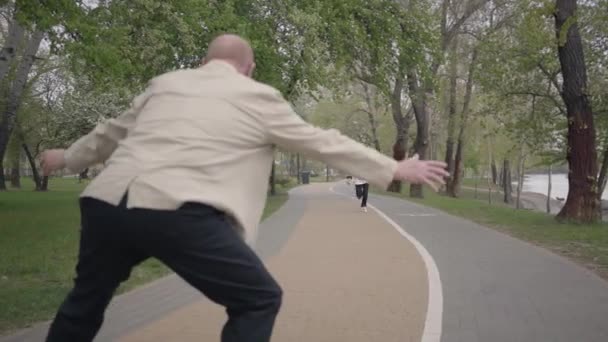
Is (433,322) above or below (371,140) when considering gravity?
below

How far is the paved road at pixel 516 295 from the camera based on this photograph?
5.15 meters

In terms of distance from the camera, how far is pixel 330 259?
365 inches

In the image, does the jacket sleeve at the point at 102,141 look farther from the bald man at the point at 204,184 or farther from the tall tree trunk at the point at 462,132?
the tall tree trunk at the point at 462,132

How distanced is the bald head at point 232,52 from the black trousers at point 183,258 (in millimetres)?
713

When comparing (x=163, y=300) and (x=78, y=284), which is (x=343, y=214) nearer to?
(x=163, y=300)

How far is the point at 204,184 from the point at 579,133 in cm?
1444

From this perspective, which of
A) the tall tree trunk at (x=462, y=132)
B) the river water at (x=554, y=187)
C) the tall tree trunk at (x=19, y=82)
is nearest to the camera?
the tall tree trunk at (x=19, y=82)

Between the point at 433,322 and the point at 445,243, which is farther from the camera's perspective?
the point at 445,243

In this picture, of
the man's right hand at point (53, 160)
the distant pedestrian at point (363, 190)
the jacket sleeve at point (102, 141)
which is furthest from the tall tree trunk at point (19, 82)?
the jacket sleeve at point (102, 141)

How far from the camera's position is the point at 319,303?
20.2 feet

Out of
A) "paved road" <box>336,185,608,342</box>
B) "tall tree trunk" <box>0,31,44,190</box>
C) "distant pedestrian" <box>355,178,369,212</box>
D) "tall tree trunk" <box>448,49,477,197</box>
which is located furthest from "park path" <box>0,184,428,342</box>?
"tall tree trunk" <box>448,49,477,197</box>

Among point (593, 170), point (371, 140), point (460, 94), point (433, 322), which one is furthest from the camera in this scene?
point (371, 140)

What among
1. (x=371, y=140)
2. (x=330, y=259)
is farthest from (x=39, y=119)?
(x=330, y=259)

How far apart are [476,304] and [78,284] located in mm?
4263
